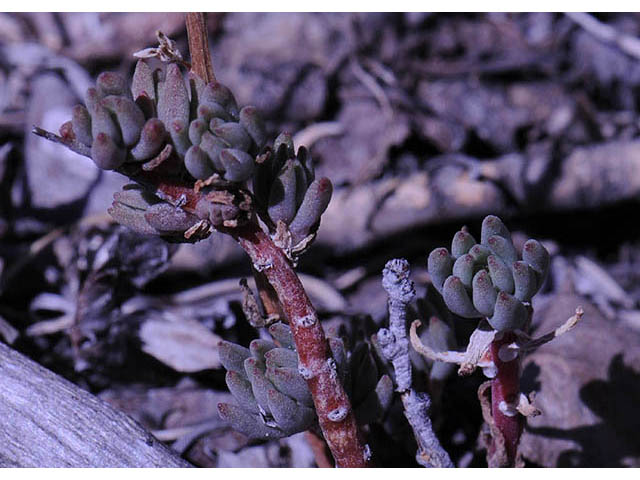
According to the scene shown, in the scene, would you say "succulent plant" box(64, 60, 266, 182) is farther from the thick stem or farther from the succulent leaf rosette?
the thick stem

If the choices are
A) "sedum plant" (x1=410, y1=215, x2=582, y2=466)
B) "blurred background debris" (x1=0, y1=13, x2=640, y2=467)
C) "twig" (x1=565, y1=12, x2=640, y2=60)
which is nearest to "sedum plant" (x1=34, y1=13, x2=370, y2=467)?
"sedum plant" (x1=410, y1=215, x2=582, y2=466)

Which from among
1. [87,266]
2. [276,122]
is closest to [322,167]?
[276,122]

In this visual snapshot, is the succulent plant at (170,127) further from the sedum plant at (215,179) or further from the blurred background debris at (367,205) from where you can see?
the blurred background debris at (367,205)

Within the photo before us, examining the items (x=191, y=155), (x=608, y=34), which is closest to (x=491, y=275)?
(x=191, y=155)

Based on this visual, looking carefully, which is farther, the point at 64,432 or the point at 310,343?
the point at 64,432

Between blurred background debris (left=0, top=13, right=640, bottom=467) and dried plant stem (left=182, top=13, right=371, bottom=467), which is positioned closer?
dried plant stem (left=182, top=13, right=371, bottom=467)

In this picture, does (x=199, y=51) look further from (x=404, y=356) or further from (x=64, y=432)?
(x=64, y=432)
